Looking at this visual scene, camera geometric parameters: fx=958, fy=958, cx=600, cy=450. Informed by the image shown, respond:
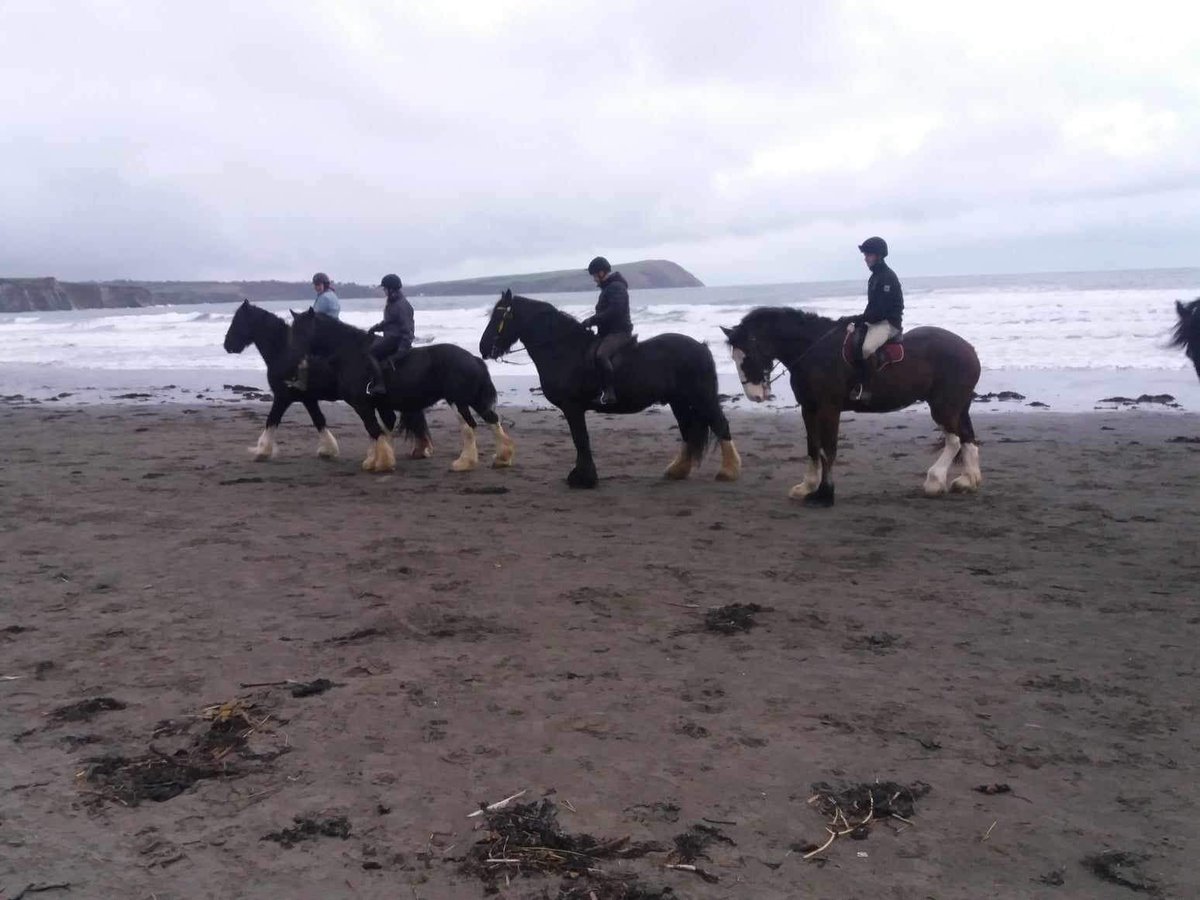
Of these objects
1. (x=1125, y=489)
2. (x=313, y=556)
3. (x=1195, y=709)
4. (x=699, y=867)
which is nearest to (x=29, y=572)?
(x=313, y=556)

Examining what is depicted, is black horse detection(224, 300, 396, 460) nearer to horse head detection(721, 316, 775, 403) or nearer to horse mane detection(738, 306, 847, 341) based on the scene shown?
horse head detection(721, 316, 775, 403)

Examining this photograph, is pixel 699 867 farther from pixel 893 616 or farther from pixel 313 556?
pixel 313 556

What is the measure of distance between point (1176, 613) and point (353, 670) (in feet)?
15.9

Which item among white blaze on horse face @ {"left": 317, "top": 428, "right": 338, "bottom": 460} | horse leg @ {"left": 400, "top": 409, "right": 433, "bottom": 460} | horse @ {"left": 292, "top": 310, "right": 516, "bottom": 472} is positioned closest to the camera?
horse @ {"left": 292, "top": 310, "right": 516, "bottom": 472}

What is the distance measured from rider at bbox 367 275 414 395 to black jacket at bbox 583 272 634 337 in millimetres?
2303

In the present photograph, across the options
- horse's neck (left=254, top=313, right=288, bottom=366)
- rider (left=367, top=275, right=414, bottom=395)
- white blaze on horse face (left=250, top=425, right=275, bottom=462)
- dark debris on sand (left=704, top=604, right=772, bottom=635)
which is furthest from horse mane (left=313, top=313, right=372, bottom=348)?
dark debris on sand (left=704, top=604, right=772, bottom=635)

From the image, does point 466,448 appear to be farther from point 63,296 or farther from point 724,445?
point 63,296

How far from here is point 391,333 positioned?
11.0 meters

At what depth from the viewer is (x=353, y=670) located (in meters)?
4.84

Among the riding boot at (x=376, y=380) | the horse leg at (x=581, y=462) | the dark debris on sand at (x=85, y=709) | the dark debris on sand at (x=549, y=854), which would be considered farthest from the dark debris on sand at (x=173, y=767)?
the riding boot at (x=376, y=380)

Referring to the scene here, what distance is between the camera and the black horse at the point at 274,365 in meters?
11.3

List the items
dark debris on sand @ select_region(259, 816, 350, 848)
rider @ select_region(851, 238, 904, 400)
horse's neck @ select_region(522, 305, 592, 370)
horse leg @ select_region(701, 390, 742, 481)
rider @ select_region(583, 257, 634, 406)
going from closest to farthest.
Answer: dark debris on sand @ select_region(259, 816, 350, 848), rider @ select_region(851, 238, 904, 400), rider @ select_region(583, 257, 634, 406), horse's neck @ select_region(522, 305, 592, 370), horse leg @ select_region(701, 390, 742, 481)

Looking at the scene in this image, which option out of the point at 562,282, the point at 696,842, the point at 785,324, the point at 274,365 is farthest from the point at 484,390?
the point at 562,282

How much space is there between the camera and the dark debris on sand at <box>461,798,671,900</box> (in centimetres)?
302
